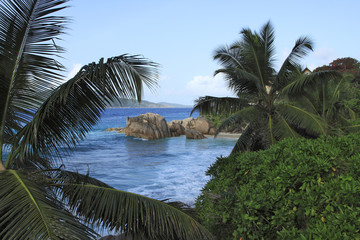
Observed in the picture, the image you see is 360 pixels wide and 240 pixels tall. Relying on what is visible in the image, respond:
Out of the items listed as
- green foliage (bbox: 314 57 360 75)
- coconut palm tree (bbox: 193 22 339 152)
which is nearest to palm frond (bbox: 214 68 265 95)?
coconut palm tree (bbox: 193 22 339 152)

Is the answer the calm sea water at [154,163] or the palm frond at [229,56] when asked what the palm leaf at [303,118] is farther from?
the calm sea water at [154,163]

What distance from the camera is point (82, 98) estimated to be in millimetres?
4707

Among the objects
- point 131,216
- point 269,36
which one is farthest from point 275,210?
point 269,36

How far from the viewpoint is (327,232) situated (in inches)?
116

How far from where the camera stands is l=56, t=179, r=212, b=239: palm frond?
3.98 metres

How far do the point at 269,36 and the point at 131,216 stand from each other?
11830 millimetres

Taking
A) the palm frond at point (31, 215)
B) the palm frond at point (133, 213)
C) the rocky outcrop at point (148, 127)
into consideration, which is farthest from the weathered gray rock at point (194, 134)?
the palm frond at point (31, 215)

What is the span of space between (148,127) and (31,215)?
3611cm

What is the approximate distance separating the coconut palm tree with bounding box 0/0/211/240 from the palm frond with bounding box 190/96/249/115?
7.12 meters

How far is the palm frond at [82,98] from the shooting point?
169 inches

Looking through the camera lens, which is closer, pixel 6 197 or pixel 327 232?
pixel 327 232

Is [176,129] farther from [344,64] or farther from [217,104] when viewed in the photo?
[217,104]

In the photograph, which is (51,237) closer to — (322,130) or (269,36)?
(322,130)

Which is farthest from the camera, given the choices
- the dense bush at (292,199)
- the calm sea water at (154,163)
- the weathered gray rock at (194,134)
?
the weathered gray rock at (194,134)
